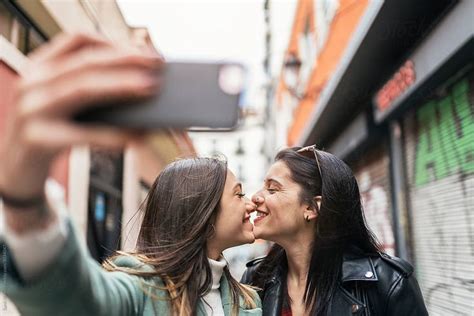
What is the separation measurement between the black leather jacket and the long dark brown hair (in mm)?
81

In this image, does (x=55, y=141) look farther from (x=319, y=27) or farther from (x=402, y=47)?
(x=319, y=27)

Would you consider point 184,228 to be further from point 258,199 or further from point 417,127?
point 417,127

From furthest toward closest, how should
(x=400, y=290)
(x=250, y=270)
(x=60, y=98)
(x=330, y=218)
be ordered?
1. (x=250, y=270)
2. (x=330, y=218)
3. (x=400, y=290)
4. (x=60, y=98)

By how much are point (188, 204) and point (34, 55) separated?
4.34 ft

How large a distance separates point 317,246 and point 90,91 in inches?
81.1

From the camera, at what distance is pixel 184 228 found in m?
1.86

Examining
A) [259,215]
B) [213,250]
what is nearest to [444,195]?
[259,215]

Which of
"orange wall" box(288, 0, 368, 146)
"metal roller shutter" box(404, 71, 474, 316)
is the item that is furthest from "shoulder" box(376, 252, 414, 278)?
"orange wall" box(288, 0, 368, 146)

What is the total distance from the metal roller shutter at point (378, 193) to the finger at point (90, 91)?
5.33 m

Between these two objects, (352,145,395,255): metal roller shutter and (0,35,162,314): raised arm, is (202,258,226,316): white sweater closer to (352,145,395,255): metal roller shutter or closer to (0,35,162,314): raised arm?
(0,35,162,314): raised arm

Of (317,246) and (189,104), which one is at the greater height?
(189,104)

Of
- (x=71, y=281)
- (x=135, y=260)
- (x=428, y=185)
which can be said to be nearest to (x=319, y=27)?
(x=428, y=185)

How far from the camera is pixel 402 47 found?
15.4ft

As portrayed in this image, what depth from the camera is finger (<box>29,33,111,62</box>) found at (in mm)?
577
